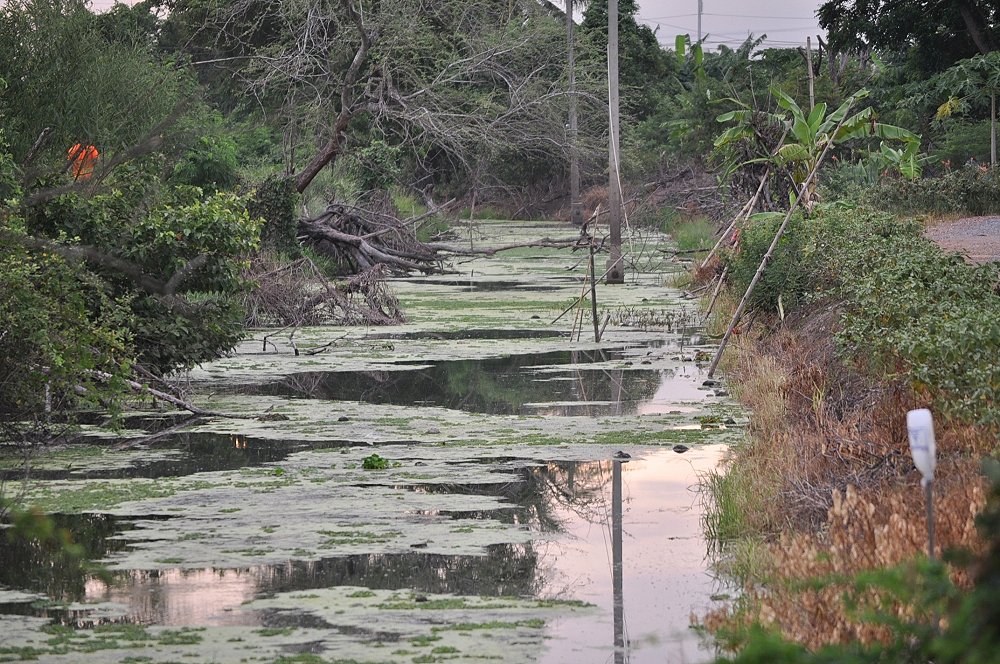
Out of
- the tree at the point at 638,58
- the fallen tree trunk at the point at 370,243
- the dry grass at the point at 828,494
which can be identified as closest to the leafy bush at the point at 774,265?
the dry grass at the point at 828,494

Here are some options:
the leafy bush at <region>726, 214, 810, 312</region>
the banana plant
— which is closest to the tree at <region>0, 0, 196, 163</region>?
the banana plant

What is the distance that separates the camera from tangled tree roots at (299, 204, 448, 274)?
90.3ft

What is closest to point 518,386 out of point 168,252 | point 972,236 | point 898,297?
point 168,252

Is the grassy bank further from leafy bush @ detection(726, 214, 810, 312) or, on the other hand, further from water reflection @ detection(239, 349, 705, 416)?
leafy bush @ detection(726, 214, 810, 312)

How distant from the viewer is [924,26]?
32.7m

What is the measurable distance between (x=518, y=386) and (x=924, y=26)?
21.6 meters

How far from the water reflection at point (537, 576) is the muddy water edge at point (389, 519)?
0.02 m

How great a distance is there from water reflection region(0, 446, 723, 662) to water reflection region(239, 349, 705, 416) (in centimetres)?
388

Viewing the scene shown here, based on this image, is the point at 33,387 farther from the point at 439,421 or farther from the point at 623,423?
the point at 623,423

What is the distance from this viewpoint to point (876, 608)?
566 centimetres

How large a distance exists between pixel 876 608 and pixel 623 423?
6.54 meters

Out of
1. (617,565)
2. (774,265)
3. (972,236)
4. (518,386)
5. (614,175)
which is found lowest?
(617,565)

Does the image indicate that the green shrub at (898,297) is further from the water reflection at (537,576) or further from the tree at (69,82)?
the tree at (69,82)

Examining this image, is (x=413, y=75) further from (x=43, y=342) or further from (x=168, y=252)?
(x=43, y=342)
